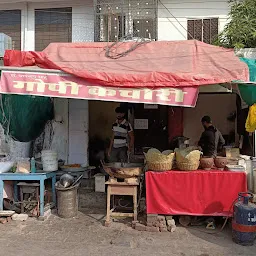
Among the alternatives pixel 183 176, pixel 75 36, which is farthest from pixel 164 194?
pixel 75 36

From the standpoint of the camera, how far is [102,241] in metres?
5.85

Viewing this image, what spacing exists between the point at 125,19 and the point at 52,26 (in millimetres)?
2550

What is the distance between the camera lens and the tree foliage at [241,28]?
859 cm

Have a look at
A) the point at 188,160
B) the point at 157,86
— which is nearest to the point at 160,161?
the point at 188,160

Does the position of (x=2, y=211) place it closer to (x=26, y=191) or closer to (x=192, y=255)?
(x=26, y=191)

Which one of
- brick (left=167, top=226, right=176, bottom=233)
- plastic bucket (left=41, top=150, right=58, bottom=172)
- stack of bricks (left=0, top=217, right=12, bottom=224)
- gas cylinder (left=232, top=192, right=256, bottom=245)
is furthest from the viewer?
plastic bucket (left=41, top=150, right=58, bottom=172)

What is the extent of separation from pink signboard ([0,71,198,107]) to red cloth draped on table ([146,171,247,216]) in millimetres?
1541

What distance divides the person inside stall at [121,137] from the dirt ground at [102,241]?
191 cm

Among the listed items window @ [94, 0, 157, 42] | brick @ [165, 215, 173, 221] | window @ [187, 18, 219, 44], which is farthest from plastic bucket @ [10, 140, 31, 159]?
window @ [187, 18, 219, 44]

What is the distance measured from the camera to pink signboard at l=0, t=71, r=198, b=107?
6.04 metres

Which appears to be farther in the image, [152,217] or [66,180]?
[66,180]

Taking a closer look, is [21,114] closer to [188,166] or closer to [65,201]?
[65,201]

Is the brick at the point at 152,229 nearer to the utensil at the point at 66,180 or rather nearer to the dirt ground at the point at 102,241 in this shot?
the dirt ground at the point at 102,241

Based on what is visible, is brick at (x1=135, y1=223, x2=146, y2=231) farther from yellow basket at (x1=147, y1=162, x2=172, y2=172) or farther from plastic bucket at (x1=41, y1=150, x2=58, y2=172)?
plastic bucket at (x1=41, y1=150, x2=58, y2=172)
